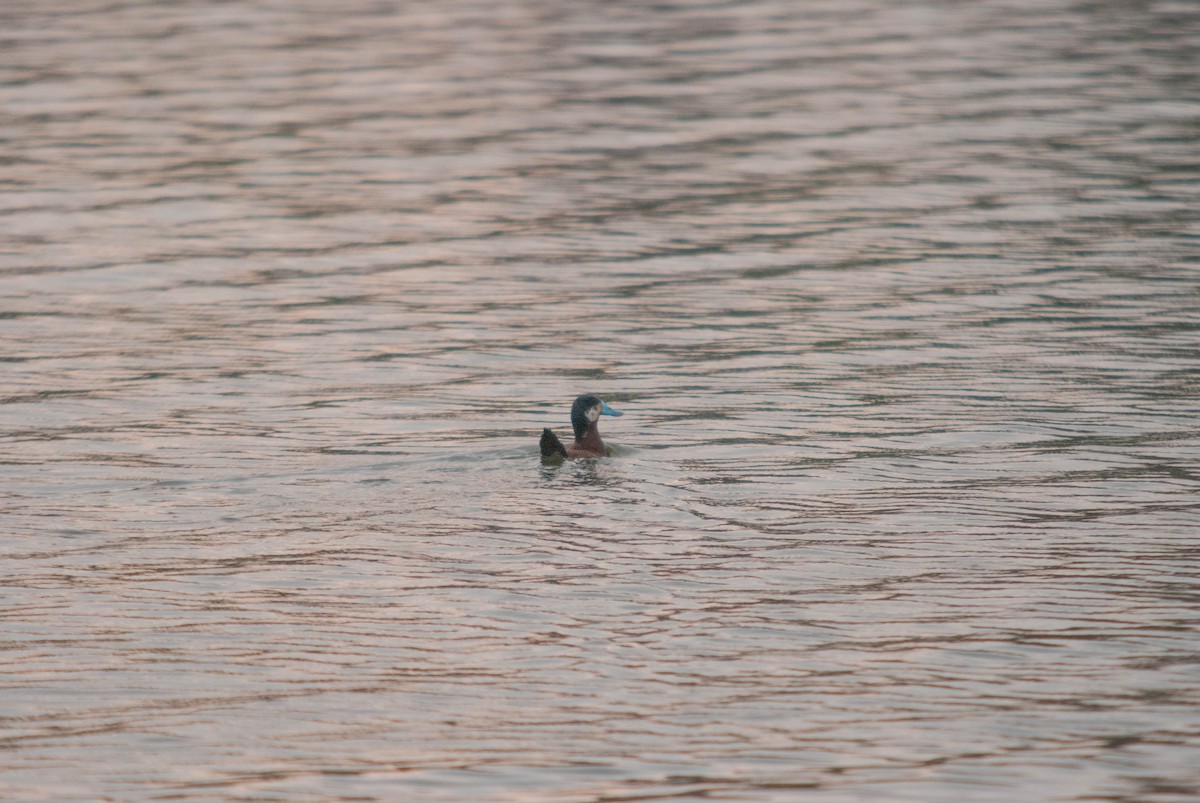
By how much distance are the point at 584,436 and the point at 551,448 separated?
485mm

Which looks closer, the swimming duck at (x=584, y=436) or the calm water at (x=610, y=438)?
the calm water at (x=610, y=438)

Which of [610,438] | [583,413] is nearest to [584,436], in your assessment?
[583,413]

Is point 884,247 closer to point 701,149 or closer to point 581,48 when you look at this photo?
point 701,149

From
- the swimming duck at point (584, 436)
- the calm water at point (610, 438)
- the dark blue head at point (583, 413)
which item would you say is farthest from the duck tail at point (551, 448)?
the dark blue head at point (583, 413)

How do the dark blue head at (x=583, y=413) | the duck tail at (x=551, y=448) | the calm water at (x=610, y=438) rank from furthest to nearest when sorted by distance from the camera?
1. the dark blue head at (x=583, y=413)
2. the duck tail at (x=551, y=448)
3. the calm water at (x=610, y=438)

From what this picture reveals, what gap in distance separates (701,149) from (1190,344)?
39.6 ft

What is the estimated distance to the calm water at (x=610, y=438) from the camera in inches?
338

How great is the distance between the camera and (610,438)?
14.5 m

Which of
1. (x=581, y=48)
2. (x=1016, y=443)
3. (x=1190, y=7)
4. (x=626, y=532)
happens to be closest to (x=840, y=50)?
(x=581, y=48)

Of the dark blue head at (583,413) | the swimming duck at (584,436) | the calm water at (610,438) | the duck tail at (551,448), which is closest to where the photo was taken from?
the calm water at (610,438)

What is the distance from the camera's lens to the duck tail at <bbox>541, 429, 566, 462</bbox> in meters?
13.1

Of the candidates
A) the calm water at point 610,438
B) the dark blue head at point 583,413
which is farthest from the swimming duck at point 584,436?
the calm water at point 610,438

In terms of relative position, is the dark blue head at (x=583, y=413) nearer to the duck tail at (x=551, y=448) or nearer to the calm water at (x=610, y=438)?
the duck tail at (x=551, y=448)

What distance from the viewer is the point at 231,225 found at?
23562 millimetres
